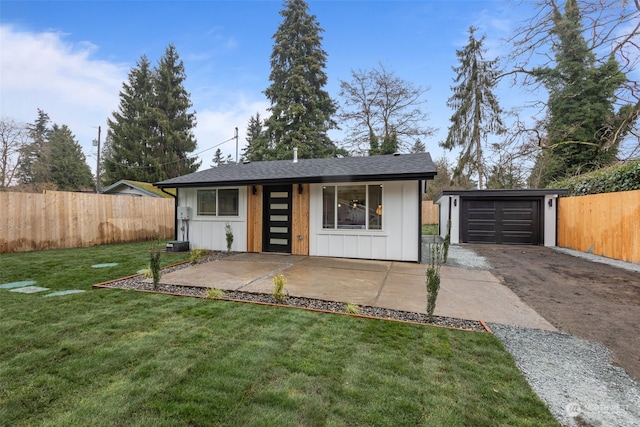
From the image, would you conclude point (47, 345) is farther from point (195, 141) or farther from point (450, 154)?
point (195, 141)

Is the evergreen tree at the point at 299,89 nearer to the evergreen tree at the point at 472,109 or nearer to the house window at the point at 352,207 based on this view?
the evergreen tree at the point at 472,109

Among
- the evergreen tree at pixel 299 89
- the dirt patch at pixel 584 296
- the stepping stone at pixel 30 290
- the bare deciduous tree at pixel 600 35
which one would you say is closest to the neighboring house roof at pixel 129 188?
the evergreen tree at pixel 299 89

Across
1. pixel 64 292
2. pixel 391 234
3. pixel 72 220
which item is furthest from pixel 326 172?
pixel 72 220

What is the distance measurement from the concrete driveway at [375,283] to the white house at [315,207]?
61 centimetres

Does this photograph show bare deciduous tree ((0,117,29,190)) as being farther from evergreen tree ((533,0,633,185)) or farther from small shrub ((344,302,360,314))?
evergreen tree ((533,0,633,185))

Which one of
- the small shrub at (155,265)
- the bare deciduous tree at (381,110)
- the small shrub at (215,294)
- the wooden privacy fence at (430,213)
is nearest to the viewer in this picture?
the small shrub at (215,294)

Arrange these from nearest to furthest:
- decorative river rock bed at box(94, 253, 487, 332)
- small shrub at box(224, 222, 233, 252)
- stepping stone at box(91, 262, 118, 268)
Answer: decorative river rock bed at box(94, 253, 487, 332) < stepping stone at box(91, 262, 118, 268) < small shrub at box(224, 222, 233, 252)

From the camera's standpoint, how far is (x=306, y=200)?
7.73 m

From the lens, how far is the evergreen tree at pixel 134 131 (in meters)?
21.7

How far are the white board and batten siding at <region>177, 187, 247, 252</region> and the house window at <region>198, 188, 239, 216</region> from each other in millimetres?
119

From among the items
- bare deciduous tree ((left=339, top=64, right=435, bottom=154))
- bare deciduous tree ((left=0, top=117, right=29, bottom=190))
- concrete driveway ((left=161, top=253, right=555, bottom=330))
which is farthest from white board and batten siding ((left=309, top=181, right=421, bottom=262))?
bare deciduous tree ((left=0, top=117, right=29, bottom=190))

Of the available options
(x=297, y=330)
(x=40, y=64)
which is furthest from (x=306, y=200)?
(x=40, y=64)

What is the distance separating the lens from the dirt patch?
3.00 m

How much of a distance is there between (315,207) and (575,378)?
599 cm
